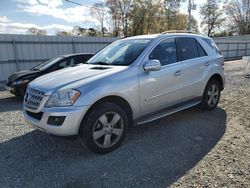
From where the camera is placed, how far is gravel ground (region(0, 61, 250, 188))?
2.72 metres

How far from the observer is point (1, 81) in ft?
32.0

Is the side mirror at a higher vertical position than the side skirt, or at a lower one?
higher

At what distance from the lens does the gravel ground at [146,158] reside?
2721 millimetres

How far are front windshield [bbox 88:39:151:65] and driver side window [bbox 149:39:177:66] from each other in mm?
219

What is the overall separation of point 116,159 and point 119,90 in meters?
1.03

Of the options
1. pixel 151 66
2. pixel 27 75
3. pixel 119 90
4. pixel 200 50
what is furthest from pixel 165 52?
pixel 27 75

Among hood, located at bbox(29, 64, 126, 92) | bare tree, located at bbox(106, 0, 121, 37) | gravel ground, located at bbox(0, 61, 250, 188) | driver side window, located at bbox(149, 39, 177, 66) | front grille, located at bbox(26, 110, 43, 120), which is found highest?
bare tree, located at bbox(106, 0, 121, 37)

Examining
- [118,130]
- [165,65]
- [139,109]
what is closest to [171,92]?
[165,65]

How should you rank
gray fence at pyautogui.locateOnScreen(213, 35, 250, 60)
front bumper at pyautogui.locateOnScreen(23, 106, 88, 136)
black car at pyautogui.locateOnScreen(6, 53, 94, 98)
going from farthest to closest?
gray fence at pyautogui.locateOnScreen(213, 35, 250, 60)
black car at pyautogui.locateOnScreen(6, 53, 94, 98)
front bumper at pyautogui.locateOnScreen(23, 106, 88, 136)

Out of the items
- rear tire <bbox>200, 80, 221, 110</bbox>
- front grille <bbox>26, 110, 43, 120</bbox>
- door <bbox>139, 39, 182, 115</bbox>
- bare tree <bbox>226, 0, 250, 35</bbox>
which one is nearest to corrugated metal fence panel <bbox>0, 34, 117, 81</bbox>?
front grille <bbox>26, 110, 43, 120</bbox>

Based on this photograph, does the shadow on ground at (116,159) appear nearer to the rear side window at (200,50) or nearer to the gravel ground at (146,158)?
the gravel ground at (146,158)

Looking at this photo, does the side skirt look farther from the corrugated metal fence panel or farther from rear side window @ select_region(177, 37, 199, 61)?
the corrugated metal fence panel

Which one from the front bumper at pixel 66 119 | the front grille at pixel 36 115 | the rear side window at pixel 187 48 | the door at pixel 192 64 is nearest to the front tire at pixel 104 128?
the front bumper at pixel 66 119

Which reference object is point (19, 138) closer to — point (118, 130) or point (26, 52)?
point (118, 130)
